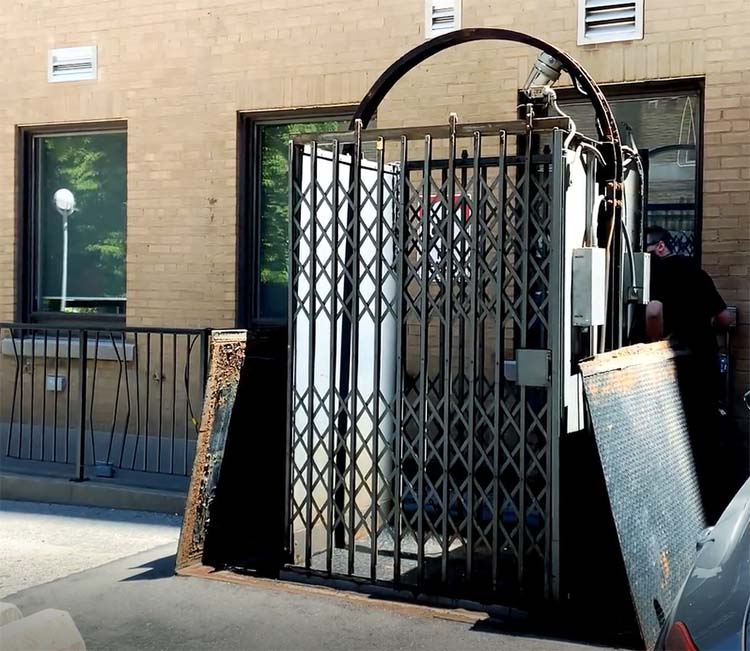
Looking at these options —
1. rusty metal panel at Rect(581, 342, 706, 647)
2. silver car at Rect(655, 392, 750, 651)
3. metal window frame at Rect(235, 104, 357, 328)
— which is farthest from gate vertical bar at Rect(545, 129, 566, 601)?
metal window frame at Rect(235, 104, 357, 328)

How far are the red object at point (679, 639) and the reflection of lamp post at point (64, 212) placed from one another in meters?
9.09

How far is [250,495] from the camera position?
631cm

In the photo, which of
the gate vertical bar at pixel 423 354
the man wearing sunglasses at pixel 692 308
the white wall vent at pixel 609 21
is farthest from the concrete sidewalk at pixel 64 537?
the white wall vent at pixel 609 21

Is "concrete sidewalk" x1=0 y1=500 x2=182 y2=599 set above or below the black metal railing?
below

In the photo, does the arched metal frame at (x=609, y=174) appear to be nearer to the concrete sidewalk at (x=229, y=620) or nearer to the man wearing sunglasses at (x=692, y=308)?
the man wearing sunglasses at (x=692, y=308)

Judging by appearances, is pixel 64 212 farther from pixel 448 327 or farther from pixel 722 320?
pixel 722 320

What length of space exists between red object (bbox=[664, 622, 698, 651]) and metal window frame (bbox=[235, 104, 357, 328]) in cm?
707

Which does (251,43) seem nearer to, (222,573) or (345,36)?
(345,36)

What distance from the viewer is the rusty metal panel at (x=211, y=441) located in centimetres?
592

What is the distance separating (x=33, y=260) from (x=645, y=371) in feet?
24.1

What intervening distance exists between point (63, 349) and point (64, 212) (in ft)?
4.86

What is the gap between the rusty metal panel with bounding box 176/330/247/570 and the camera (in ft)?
19.4

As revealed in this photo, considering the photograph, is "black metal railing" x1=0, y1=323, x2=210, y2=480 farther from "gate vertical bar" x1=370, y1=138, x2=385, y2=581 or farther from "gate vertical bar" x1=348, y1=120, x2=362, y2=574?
"gate vertical bar" x1=370, y1=138, x2=385, y2=581

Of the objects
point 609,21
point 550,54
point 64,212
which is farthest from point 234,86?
point 550,54
